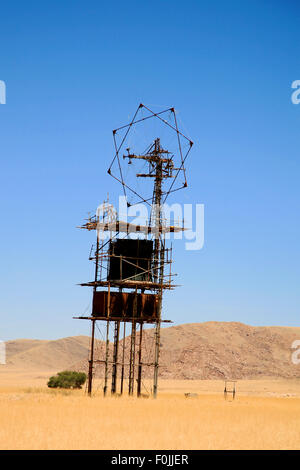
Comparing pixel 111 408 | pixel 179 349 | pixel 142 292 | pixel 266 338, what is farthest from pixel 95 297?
pixel 266 338

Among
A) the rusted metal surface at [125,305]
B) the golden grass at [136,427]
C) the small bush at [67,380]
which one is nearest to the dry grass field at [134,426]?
the golden grass at [136,427]

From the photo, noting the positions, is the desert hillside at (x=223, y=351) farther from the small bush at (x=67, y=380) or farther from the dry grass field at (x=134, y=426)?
the dry grass field at (x=134, y=426)

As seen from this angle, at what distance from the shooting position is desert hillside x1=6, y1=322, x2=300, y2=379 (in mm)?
92875

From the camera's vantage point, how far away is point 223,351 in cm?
10025

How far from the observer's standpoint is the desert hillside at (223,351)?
305 ft

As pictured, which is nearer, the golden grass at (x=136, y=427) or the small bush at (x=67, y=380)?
the golden grass at (x=136, y=427)

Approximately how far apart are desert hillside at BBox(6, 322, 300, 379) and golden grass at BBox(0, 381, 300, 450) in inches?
2073

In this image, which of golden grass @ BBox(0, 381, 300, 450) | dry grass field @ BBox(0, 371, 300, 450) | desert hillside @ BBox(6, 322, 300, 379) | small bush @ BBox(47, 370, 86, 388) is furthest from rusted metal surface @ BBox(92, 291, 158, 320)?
desert hillside @ BBox(6, 322, 300, 379)

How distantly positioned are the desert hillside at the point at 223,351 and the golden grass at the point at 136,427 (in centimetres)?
5265

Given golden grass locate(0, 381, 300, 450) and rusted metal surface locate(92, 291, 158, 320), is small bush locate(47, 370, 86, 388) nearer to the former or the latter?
rusted metal surface locate(92, 291, 158, 320)

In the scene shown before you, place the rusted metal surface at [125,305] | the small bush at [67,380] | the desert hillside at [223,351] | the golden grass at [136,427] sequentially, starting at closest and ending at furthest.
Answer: the golden grass at [136,427] → the rusted metal surface at [125,305] → the small bush at [67,380] → the desert hillside at [223,351]

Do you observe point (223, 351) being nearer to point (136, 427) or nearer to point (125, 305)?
point (125, 305)

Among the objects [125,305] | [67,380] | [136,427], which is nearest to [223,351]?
[67,380]
